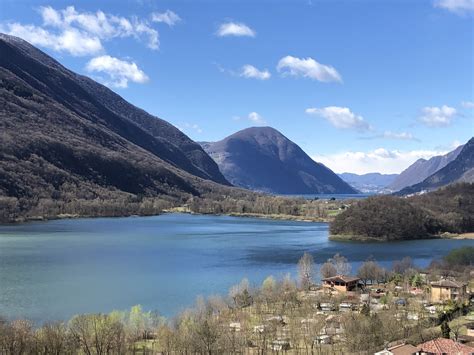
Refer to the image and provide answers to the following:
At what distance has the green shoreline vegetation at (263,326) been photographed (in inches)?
1024

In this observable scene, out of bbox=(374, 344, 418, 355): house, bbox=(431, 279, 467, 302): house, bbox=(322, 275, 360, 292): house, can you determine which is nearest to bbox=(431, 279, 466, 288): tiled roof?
bbox=(431, 279, 467, 302): house

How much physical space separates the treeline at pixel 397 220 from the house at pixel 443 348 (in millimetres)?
78483

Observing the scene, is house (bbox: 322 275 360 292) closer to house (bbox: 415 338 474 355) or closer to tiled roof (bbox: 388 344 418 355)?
tiled roof (bbox: 388 344 418 355)

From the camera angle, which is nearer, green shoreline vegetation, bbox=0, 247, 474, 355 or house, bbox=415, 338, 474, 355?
house, bbox=415, 338, 474, 355

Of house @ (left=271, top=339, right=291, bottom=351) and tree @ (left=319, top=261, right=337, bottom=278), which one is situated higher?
tree @ (left=319, top=261, right=337, bottom=278)

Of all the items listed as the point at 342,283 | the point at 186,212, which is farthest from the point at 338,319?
the point at 186,212

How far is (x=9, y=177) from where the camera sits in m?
143

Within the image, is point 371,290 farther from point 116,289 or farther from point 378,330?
point 116,289

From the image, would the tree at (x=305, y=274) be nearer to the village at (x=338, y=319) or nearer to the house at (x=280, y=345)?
the village at (x=338, y=319)

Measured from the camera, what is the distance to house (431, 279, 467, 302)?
135 ft

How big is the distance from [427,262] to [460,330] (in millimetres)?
38105

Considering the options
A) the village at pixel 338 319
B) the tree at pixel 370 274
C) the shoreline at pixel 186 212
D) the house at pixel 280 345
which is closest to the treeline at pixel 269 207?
the shoreline at pixel 186 212

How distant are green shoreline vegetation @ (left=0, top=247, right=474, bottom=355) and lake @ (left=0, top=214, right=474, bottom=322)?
20.5 ft

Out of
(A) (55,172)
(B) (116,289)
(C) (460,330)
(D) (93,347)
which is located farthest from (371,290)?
(A) (55,172)
